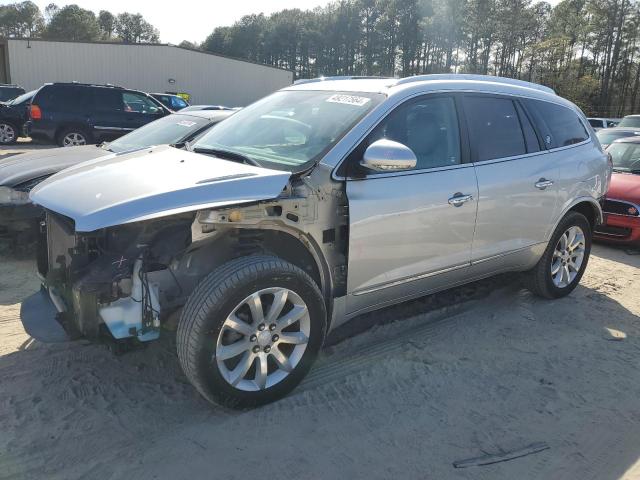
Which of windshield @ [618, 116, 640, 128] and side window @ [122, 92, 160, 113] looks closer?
side window @ [122, 92, 160, 113]

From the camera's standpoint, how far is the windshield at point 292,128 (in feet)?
11.0

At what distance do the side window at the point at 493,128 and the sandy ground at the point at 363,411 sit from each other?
1.42 metres

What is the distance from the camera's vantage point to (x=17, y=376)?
328cm

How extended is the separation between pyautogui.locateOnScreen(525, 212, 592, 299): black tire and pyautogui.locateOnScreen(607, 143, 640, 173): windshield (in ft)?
12.9

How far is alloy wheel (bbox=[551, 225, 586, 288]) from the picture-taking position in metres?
4.96

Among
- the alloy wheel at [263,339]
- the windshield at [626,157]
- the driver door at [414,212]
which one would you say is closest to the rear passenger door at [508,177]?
the driver door at [414,212]

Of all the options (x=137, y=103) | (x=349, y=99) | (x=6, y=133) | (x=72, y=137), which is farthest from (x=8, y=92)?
(x=349, y=99)

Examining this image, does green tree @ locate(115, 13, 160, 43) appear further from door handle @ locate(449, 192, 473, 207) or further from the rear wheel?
door handle @ locate(449, 192, 473, 207)

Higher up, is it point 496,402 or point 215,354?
point 215,354

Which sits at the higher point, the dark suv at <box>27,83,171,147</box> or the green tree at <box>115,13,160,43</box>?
the green tree at <box>115,13,160,43</box>

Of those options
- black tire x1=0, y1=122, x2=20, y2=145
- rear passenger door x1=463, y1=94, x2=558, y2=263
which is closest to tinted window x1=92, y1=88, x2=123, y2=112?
black tire x1=0, y1=122, x2=20, y2=145

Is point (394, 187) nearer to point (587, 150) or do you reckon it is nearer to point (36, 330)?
point (36, 330)

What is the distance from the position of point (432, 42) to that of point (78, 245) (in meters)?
68.3

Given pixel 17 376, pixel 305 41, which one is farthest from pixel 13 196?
pixel 305 41
